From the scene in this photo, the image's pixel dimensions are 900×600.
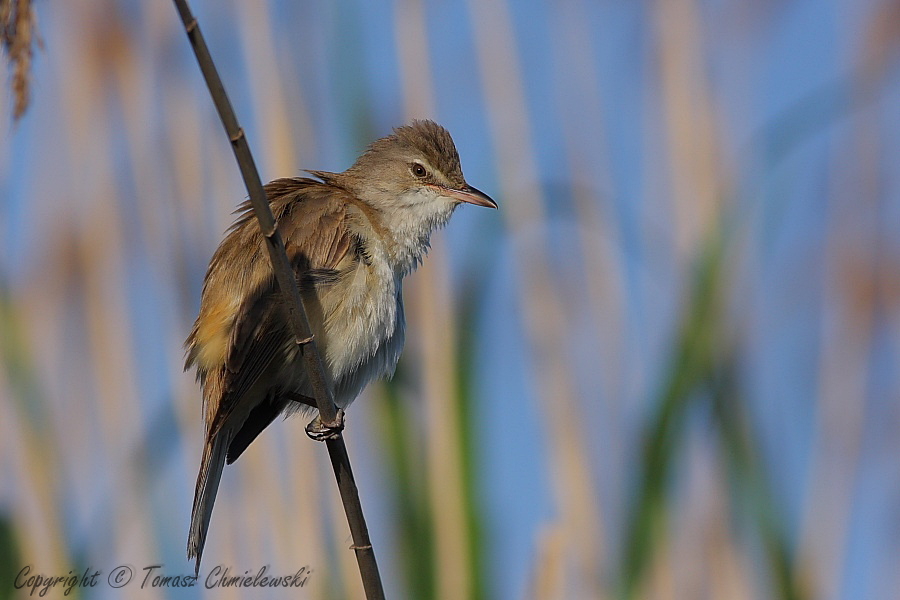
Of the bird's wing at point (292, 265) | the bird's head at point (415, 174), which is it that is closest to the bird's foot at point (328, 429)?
the bird's wing at point (292, 265)

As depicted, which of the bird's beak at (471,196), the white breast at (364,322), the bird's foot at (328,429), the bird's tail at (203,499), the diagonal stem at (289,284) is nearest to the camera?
the diagonal stem at (289,284)

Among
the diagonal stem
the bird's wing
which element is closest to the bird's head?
the bird's wing

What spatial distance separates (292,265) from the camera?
7.82 ft

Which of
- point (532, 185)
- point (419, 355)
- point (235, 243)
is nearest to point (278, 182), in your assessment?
point (235, 243)

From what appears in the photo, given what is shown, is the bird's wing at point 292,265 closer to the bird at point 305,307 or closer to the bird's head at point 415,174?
the bird at point 305,307

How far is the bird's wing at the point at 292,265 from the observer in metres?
2.22

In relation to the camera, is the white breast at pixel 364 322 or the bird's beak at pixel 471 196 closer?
the white breast at pixel 364 322

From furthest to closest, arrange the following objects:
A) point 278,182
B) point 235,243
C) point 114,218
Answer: point 114,218 → point 278,182 → point 235,243

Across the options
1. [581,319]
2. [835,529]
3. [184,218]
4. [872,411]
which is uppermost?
[184,218]

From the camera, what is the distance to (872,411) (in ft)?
9.90

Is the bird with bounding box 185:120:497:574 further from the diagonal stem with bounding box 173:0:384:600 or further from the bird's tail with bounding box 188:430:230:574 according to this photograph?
the diagonal stem with bounding box 173:0:384:600

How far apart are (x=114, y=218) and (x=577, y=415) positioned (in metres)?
1.52

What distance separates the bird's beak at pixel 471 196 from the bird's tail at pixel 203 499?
926mm

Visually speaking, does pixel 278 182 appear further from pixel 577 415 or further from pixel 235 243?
pixel 577 415
